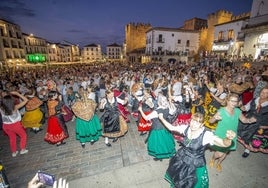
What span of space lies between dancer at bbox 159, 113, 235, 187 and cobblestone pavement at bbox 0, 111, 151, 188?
6.06ft

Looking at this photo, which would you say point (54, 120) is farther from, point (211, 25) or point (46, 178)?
point (211, 25)

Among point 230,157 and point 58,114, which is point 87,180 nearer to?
point 58,114

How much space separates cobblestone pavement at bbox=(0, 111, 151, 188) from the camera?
3.90m

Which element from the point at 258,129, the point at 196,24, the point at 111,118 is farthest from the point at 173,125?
the point at 196,24

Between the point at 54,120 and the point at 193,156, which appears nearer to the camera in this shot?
the point at 193,156

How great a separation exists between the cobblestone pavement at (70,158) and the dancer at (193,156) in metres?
1.85

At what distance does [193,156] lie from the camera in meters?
2.46

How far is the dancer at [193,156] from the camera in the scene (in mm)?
2355

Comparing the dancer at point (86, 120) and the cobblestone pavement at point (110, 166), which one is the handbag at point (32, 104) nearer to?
the cobblestone pavement at point (110, 166)

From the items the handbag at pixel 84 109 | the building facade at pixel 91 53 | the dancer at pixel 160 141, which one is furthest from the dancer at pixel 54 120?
the building facade at pixel 91 53

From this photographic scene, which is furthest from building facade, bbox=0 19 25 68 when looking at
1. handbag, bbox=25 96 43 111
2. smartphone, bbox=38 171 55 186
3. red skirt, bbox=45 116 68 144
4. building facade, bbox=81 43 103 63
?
building facade, bbox=81 43 103 63

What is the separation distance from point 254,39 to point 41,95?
77.8ft

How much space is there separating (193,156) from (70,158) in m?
3.56

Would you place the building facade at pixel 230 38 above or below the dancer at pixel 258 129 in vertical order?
above
